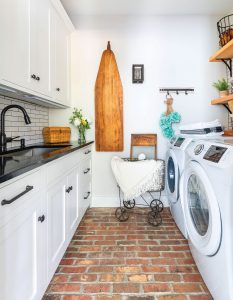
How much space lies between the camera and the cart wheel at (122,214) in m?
2.54

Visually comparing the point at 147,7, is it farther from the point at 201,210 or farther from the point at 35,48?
the point at 201,210

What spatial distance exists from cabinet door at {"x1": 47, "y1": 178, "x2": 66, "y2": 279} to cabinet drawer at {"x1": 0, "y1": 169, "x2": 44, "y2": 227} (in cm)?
24

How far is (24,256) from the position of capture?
3.37ft

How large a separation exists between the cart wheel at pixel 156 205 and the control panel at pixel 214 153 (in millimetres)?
1501

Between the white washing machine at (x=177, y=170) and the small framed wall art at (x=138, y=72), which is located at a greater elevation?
the small framed wall art at (x=138, y=72)

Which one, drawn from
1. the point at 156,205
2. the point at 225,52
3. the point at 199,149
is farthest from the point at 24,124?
the point at 225,52

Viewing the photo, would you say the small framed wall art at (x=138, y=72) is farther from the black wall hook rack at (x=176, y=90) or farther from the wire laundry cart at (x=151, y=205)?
the wire laundry cart at (x=151, y=205)

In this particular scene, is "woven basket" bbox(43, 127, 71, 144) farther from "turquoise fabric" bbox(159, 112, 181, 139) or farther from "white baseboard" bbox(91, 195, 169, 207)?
"turquoise fabric" bbox(159, 112, 181, 139)

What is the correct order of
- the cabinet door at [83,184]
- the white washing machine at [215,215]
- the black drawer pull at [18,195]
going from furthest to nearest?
the cabinet door at [83,184]
the white washing machine at [215,215]
the black drawer pull at [18,195]

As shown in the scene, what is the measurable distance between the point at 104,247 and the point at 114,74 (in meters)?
2.00

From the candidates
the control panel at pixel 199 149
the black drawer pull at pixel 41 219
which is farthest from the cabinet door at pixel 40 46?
the control panel at pixel 199 149

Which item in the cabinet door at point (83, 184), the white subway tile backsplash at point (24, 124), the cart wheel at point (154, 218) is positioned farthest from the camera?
the cart wheel at point (154, 218)

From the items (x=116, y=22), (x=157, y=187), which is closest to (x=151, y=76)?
(x=116, y=22)

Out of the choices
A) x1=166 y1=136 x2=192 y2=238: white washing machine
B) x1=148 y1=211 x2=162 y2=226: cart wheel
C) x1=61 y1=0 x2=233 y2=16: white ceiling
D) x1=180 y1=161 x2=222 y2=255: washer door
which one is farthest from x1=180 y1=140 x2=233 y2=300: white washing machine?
x1=61 y1=0 x2=233 y2=16: white ceiling
